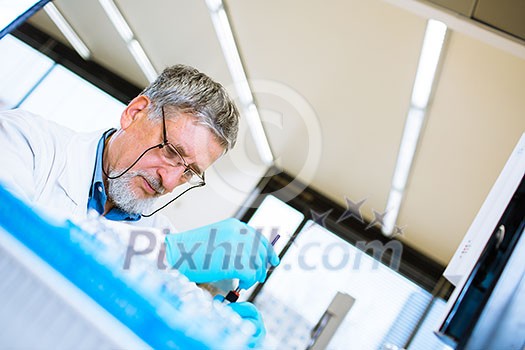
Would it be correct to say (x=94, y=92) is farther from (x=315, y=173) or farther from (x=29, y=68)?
(x=315, y=173)

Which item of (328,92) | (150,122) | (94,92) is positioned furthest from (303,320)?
(94,92)

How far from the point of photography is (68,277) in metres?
0.59

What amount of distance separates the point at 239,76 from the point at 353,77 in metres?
0.60

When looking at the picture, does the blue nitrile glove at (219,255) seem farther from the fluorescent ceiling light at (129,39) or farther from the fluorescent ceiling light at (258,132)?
the fluorescent ceiling light at (258,132)

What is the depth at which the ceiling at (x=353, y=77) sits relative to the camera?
199cm

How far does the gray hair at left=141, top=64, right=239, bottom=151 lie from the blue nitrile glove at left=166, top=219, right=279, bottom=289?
13.0 inches

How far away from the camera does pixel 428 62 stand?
2.03 meters

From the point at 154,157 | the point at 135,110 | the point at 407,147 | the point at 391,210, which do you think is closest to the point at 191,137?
the point at 154,157

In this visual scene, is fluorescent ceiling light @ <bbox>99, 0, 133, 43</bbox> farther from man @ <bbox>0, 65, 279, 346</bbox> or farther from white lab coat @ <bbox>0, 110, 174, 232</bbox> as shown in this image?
white lab coat @ <bbox>0, 110, 174, 232</bbox>

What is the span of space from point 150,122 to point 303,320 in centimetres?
103


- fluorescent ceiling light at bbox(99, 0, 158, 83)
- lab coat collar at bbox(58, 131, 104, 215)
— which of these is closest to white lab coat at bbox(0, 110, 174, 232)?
lab coat collar at bbox(58, 131, 104, 215)

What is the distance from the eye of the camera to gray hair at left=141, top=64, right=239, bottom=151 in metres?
1.47

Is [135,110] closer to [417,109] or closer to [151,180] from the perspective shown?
[151,180]

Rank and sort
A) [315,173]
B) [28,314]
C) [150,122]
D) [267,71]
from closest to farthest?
[28,314]
[150,122]
[267,71]
[315,173]
